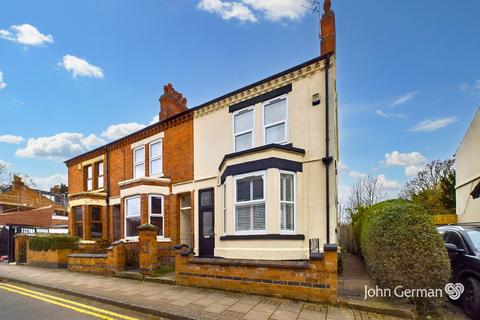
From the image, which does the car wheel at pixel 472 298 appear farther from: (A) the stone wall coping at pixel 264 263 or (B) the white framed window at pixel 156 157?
(B) the white framed window at pixel 156 157

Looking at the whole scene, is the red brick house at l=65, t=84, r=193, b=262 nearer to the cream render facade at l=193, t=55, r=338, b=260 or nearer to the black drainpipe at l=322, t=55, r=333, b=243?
the cream render facade at l=193, t=55, r=338, b=260

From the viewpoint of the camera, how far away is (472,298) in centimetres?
624

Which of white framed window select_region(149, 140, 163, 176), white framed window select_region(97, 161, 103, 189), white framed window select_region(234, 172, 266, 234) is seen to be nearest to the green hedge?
white framed window select_region(149, 140, 163, 176)

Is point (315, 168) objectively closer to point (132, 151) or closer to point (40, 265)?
point (132, 151)

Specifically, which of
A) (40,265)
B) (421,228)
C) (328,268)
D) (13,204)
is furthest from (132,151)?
(13,204)

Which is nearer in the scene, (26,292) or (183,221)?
(26,292)

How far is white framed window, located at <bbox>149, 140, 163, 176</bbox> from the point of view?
15.2 m

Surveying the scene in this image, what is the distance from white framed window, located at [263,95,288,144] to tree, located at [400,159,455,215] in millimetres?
19727

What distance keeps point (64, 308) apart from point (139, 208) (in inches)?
271

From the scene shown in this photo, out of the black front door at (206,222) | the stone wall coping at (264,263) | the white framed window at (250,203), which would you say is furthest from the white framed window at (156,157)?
the stone wall coping at (264,263)

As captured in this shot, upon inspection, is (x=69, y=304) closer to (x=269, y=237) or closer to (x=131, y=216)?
(x=269, y=237)

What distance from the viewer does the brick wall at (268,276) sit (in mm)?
6617

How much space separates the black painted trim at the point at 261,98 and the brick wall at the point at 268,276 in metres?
5.78

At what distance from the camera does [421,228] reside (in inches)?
246
